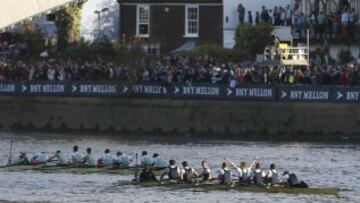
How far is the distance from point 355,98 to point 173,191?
19793 millimetres

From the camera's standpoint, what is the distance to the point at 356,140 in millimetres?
52938

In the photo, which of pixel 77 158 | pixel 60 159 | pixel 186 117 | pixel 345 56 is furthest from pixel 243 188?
pixel 345 56

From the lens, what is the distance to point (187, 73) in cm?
5300

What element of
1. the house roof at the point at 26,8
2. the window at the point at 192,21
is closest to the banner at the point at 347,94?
the window at the point at 192,21

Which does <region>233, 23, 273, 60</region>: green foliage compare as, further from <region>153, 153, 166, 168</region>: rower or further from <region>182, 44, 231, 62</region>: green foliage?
<region>153, 153, 166, 168</region>: rower

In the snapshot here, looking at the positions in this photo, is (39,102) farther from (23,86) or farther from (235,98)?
(235,98)

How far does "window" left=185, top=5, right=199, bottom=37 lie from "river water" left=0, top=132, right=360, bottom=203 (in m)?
19.8

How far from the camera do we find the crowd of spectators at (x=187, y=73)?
169 ft

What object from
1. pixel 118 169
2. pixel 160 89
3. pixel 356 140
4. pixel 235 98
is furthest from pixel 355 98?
pixel 118 169

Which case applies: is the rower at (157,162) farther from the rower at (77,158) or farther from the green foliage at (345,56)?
the green foliage at (345,56)

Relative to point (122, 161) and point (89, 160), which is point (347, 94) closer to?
point (122, 161)

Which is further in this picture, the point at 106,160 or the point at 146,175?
the point at 106,160

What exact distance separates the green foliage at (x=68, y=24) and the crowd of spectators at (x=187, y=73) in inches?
418

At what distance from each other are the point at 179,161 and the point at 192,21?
97.2ft
